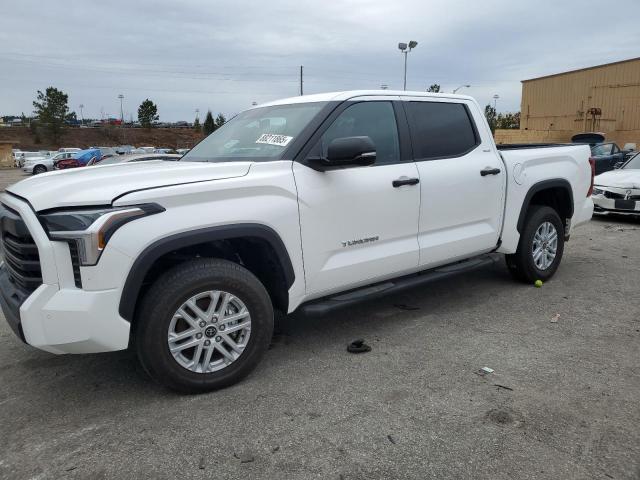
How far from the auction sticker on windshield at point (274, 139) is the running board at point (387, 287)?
3.65 feet

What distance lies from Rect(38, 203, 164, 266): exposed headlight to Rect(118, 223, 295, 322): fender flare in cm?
20

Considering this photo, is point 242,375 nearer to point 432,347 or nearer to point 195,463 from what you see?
point 195,463

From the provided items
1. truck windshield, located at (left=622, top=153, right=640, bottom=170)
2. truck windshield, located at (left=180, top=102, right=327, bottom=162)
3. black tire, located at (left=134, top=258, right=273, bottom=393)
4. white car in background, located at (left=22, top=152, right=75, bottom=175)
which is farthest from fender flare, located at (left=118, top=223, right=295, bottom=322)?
white car in background, located at (left=22, top=152, right=75, bottom=175)

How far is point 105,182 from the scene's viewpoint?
2834mm

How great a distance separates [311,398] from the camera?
9.94 ft

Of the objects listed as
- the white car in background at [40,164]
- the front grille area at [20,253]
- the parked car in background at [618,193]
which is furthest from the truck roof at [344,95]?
the white car in background at [40,164]

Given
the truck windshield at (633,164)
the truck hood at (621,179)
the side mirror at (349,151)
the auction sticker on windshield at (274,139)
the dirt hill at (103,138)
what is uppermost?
the dirt hill at (103,138)

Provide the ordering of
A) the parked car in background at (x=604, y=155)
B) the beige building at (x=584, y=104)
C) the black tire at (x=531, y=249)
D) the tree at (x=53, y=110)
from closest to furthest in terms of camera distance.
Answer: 1. the black tire at (x=531, y=249)
2. the parked car in background at (x=604, y=155)
3. the beige building at (x=584, y=104)
4. the tree at (x=53, y=110)

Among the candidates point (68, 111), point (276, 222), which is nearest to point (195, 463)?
point (276, 222)

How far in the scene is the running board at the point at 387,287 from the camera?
3.47 meters

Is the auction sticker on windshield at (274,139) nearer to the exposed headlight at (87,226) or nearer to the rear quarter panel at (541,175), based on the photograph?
the exposed headlight at (87,226)

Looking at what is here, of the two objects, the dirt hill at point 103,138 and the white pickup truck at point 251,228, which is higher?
the dirt hill at point 103,138

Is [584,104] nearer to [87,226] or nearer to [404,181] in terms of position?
[404,181]

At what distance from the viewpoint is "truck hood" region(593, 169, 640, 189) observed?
354 inches
